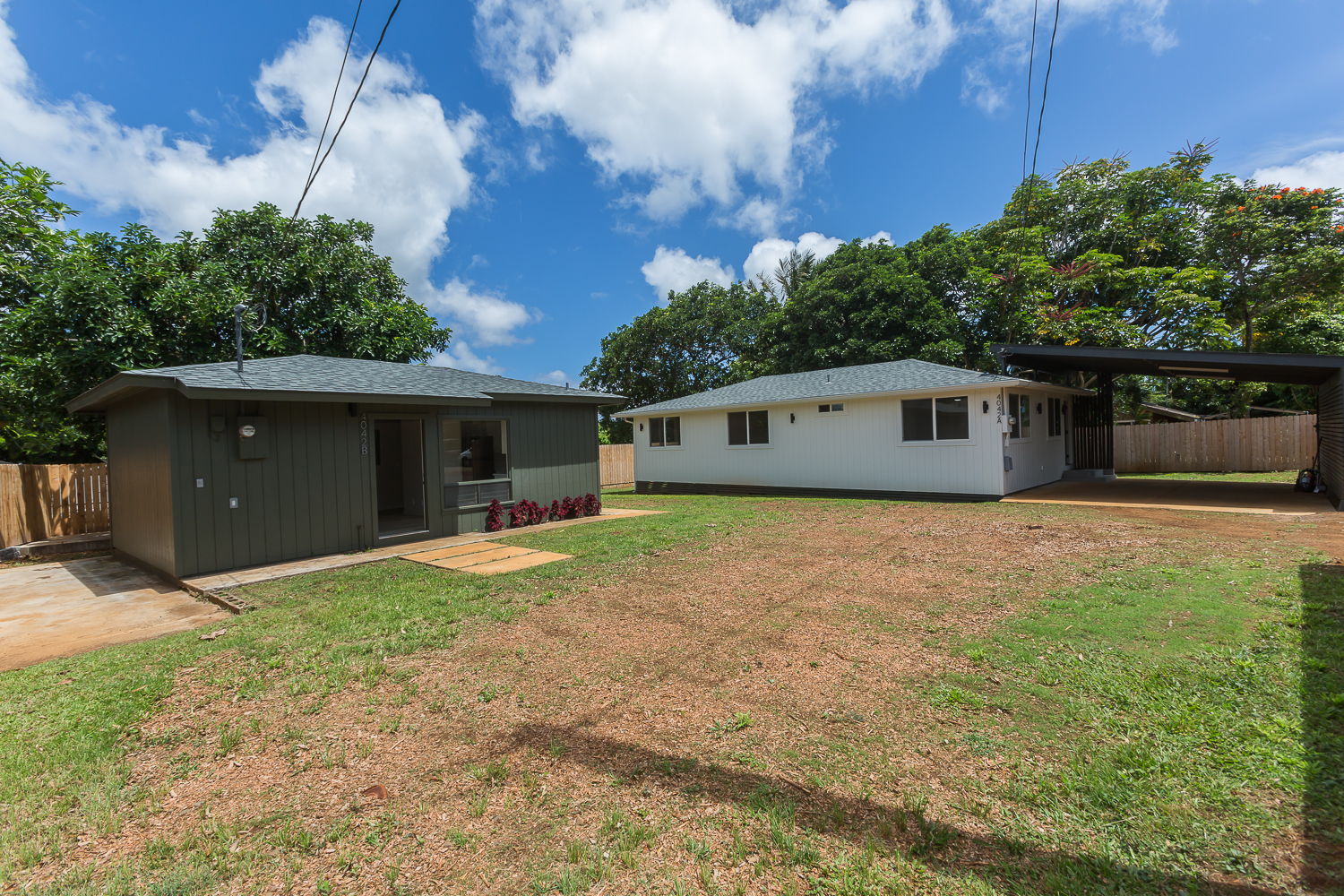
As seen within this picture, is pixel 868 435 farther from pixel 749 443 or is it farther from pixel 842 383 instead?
pixel 749 443

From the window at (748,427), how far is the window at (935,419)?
12.2 feet

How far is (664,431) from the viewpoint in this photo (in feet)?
59.1

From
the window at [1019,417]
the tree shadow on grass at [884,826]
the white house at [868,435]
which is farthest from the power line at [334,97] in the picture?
the tree shadow on grass at [884,826]

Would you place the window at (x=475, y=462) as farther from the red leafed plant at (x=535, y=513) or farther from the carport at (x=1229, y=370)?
the carport at (x=1229, y=370)

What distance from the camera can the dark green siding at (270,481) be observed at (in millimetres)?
6809

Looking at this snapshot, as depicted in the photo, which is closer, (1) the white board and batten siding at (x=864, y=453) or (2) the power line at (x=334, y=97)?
(2) the power line at (x=334, y=97)

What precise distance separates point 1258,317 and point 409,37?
25.2 meters

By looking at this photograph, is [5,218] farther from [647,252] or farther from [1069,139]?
[647,252]

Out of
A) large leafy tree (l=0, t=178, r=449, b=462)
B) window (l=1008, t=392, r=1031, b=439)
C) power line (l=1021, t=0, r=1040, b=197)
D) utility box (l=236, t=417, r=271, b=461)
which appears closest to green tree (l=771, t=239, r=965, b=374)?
window (l=1008, t=392, r=1031, b=439)

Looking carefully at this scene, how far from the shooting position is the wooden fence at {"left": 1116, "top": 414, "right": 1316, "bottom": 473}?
1541 cm

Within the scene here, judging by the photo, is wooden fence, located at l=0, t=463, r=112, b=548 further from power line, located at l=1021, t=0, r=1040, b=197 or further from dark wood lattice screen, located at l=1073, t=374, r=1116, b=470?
dark wood lattice screen, located at l=1073, t=374, r=1116, b=470

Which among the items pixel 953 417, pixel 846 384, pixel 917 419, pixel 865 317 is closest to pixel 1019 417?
pixel 953 417

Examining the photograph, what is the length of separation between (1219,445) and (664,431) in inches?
623

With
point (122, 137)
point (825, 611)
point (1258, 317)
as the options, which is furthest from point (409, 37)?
point (1258, 317)
